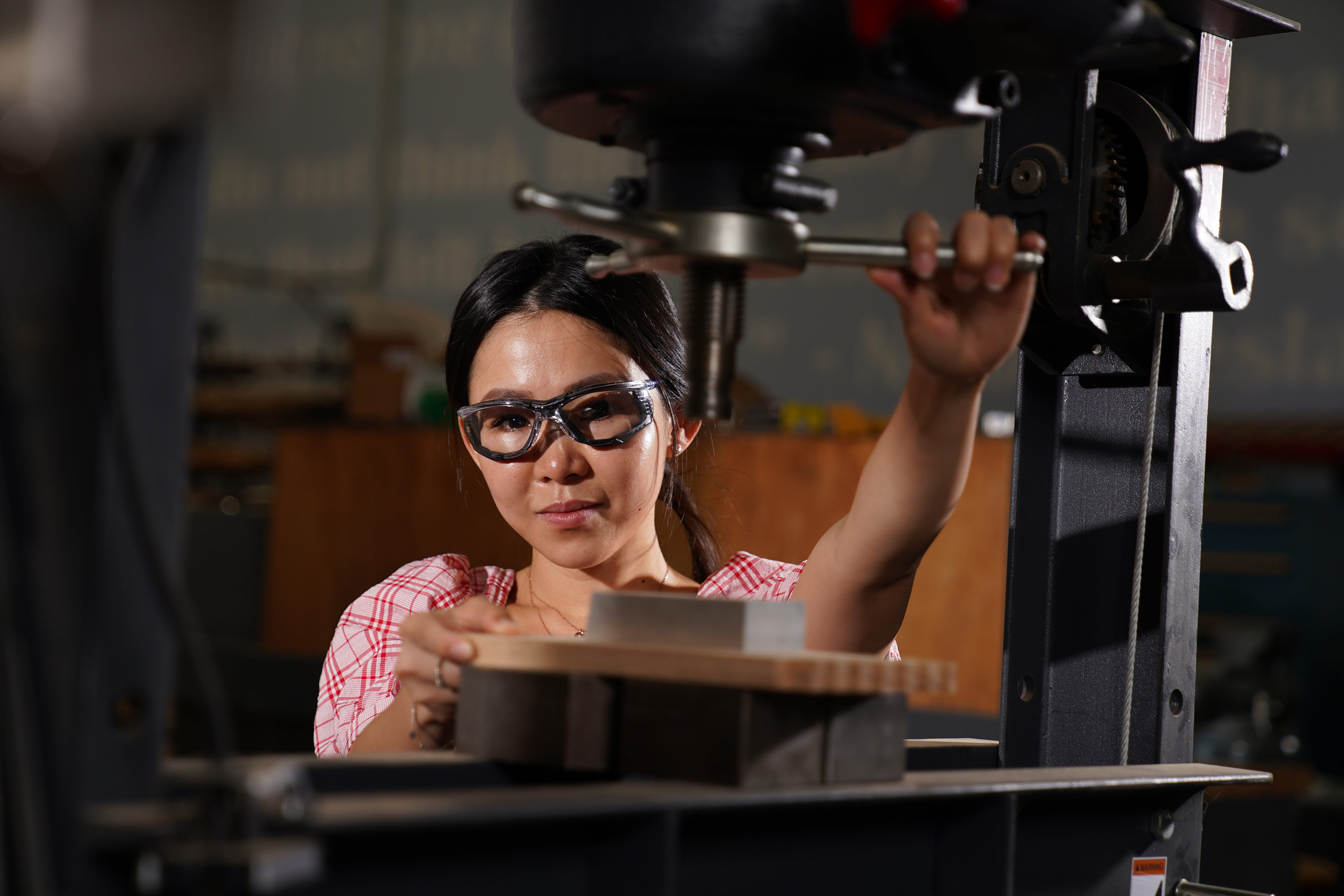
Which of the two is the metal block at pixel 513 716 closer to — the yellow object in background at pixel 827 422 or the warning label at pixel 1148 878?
the warning label at pixel 1148 878

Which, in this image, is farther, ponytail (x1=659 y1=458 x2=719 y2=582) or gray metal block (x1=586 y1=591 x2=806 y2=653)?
ponytail (x1=659 y1=458 x2=719 y2=582)

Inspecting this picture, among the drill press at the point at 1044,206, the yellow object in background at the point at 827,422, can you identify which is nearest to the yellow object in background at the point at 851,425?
the yellow object in background at the point at 827,422

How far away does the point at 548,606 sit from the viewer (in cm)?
159

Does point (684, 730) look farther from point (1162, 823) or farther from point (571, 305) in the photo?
point (571, 305)

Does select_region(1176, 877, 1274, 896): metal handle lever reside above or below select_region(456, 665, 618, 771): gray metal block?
below

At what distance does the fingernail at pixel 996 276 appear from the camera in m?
0.90

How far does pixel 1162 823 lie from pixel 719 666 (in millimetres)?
489

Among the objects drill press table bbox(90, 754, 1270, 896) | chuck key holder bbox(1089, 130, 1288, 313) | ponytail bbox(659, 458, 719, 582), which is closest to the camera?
drill press table bbox(90, 754, 1270, 896)

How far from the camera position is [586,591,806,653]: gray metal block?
828mm

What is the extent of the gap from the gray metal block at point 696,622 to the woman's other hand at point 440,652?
3.1 inches

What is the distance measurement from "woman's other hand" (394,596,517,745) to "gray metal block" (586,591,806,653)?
3.1 inches

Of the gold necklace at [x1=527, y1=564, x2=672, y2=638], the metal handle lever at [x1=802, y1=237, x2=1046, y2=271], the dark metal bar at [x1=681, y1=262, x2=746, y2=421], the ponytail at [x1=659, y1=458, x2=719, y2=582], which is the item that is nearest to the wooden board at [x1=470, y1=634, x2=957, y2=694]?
the dark metal bar at [x1=681, y1=262, x2=746, y2=421]

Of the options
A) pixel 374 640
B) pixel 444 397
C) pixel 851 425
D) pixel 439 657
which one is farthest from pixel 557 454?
pixel 444 397

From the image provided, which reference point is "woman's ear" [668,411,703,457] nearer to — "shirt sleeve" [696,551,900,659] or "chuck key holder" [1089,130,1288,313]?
"shirt sleeve" [696,551,900,659]
